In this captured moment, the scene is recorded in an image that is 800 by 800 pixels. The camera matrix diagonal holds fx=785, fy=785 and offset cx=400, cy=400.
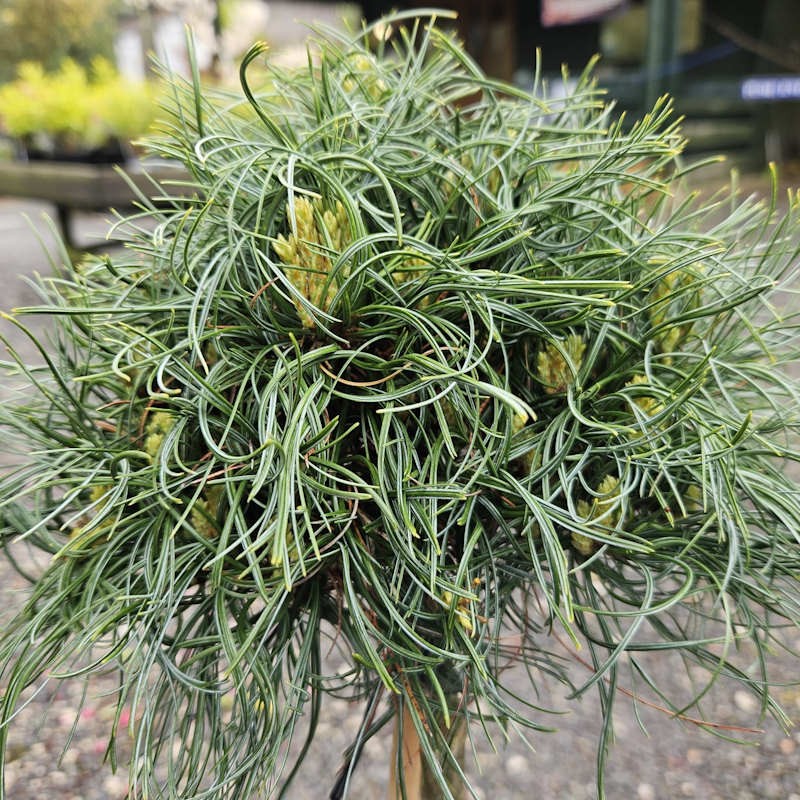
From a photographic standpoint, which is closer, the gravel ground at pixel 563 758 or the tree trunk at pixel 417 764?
the tree trunk at pixel 417 764

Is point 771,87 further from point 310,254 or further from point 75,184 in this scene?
point 310,254

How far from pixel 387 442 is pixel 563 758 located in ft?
3.95

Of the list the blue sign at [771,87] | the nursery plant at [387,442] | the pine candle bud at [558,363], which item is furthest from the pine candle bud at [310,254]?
the blue sign at [771,87]

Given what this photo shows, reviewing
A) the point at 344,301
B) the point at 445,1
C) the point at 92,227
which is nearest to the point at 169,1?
the point at 92,227

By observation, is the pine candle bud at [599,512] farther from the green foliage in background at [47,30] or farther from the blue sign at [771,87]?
the green foliage in background at [47,30]

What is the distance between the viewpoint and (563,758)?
5.12 feet

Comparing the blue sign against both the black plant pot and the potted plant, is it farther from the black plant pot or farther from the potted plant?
the black plant pot

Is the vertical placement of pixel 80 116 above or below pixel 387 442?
below

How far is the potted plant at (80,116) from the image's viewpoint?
15.2 feet

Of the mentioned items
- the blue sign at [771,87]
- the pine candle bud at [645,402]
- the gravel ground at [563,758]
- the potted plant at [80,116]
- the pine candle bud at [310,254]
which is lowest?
the gravel ground at [563,758]

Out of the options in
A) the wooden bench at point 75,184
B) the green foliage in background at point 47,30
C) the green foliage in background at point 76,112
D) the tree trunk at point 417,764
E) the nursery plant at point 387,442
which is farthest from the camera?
the green foliage in background at point 47,30

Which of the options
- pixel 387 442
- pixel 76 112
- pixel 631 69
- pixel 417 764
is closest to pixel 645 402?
pixel 387 442

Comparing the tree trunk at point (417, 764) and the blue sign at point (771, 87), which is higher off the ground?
the tree trunk at point (417, 764)

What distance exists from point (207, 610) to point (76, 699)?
4.25 ft
